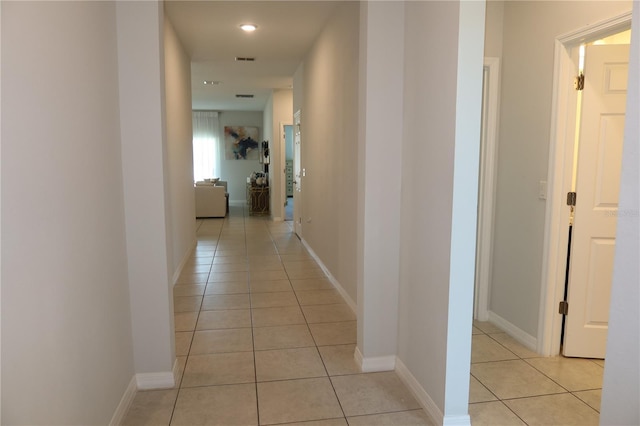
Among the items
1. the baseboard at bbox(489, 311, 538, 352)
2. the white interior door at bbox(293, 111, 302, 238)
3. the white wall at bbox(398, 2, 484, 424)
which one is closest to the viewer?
the white wall at bbox(398, 2, 484, 424)

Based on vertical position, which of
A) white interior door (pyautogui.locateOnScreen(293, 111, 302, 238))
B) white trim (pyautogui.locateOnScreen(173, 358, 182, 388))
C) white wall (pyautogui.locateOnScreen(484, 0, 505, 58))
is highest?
white wall (pyautogui.locateOnScreen(484, 0, 505, 58))

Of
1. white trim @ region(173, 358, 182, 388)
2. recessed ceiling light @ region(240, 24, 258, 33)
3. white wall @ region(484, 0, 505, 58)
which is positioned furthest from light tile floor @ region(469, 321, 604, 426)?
recessed ceiling light @ region(240, 24, 258, 33)

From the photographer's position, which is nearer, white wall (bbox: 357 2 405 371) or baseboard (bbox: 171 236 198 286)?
white wall (bbox: 357 2 405 371)

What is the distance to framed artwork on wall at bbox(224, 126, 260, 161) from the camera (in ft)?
41.0

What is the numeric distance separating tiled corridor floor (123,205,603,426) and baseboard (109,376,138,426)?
0.12 feet

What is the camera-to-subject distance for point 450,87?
77.6 inches

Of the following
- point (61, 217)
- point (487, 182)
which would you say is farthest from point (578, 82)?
point (61, 217)

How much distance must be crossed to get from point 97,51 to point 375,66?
4.54 ft

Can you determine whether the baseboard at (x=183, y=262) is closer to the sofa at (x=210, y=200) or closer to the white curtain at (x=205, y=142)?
the sofa at (x=210, y=200)

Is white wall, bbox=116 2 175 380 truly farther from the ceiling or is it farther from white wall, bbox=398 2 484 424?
the ceiling

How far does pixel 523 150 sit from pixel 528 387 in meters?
1.51

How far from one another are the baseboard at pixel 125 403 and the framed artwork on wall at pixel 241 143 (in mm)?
10570

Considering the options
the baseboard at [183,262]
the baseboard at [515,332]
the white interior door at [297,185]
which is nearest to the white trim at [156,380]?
the baseboard at [183,262]

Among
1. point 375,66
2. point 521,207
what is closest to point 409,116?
point 375,66
